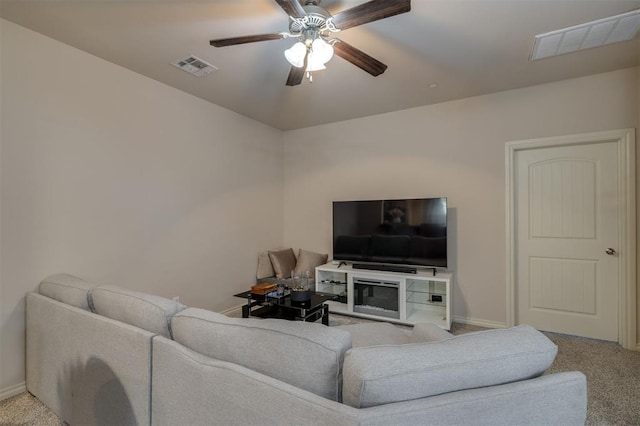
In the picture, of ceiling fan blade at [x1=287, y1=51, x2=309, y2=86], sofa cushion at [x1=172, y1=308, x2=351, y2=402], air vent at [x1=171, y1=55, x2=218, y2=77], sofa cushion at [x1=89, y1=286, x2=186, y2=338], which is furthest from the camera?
air vent at [x1=171, y1=55, x2=218, y2=77]

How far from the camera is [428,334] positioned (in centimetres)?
159

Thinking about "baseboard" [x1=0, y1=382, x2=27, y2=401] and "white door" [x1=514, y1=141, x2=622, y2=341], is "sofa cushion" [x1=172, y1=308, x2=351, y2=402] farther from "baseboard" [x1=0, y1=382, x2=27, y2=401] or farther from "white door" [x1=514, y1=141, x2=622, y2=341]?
"white door" [x1=514, y1=141, x2=622, y2=341]

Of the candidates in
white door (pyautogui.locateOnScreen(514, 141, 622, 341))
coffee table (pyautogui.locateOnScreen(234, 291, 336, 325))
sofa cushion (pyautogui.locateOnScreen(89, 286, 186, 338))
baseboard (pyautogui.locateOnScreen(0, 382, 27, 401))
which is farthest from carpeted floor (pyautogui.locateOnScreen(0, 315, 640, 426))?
coffee table (pyautogui.locateOnScreen(234, 291, 336, 325))

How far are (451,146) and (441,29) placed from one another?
1.64m

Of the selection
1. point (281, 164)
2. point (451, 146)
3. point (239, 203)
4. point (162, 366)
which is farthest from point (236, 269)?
point (451, 146)

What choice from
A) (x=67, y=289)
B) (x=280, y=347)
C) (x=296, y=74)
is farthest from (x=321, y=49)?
(x=67, y=289)

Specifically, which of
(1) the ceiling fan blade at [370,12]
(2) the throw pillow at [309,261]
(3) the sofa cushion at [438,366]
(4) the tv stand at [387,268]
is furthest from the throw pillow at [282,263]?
(3) the sofa cushion at [438,366]

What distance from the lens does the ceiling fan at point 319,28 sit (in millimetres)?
1519

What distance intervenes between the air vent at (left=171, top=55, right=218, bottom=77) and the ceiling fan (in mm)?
800

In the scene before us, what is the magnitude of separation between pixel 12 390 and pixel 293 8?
3.06m

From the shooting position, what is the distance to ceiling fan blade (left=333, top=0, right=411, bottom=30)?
1464mm

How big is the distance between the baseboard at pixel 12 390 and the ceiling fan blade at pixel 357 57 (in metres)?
3.17

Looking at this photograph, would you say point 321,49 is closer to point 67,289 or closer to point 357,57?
point 357,57

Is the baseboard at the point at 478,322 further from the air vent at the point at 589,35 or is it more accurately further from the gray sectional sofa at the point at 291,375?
the air vent at the point at 589,35
